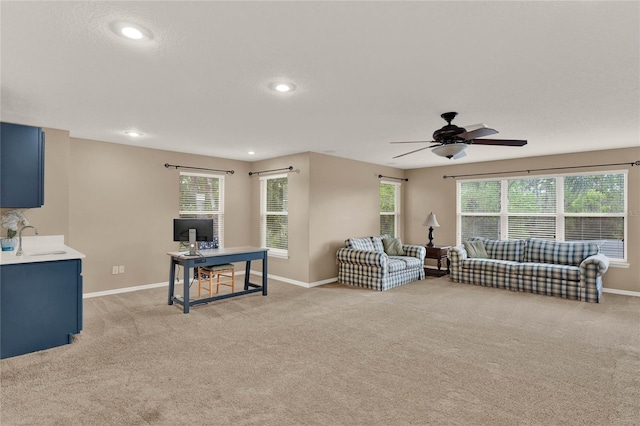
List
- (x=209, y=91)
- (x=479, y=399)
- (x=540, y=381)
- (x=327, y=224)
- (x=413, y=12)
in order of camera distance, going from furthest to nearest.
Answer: (x=327, y=224)
(x=209, y=91)
(x=540, y=381)
(x=479, y=399)
(x=413, y=12)

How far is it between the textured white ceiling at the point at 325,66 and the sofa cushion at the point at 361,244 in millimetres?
2447

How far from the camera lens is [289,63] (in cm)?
250

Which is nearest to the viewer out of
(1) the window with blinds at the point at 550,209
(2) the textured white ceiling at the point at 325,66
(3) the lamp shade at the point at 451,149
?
(2) the textured white ceiling at the point at 325,66

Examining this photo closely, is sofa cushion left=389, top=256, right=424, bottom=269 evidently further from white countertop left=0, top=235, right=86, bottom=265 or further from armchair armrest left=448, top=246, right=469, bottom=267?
white countertop left=0, top=235, right=86, bottom=265

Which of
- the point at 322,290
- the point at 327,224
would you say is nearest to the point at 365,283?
the point at 322,290

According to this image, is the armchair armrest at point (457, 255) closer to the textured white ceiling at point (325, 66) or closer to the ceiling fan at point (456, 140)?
the textured white ceiling at point (325, 66)

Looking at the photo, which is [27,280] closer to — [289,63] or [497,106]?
[289,63]

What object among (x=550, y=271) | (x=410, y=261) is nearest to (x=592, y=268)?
(x=550, y=271)

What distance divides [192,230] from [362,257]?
2.79 metres

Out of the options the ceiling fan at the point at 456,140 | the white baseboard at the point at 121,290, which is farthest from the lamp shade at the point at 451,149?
the white baseboard at the point at 121,290

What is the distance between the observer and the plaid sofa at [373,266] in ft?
19.2

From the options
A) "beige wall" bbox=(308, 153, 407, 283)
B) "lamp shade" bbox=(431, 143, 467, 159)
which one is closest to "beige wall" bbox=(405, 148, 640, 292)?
"beige wall" bbox=(308, 153, 407, 283)

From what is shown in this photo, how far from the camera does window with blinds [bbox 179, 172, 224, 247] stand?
20.6 feet

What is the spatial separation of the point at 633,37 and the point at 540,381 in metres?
2.44
